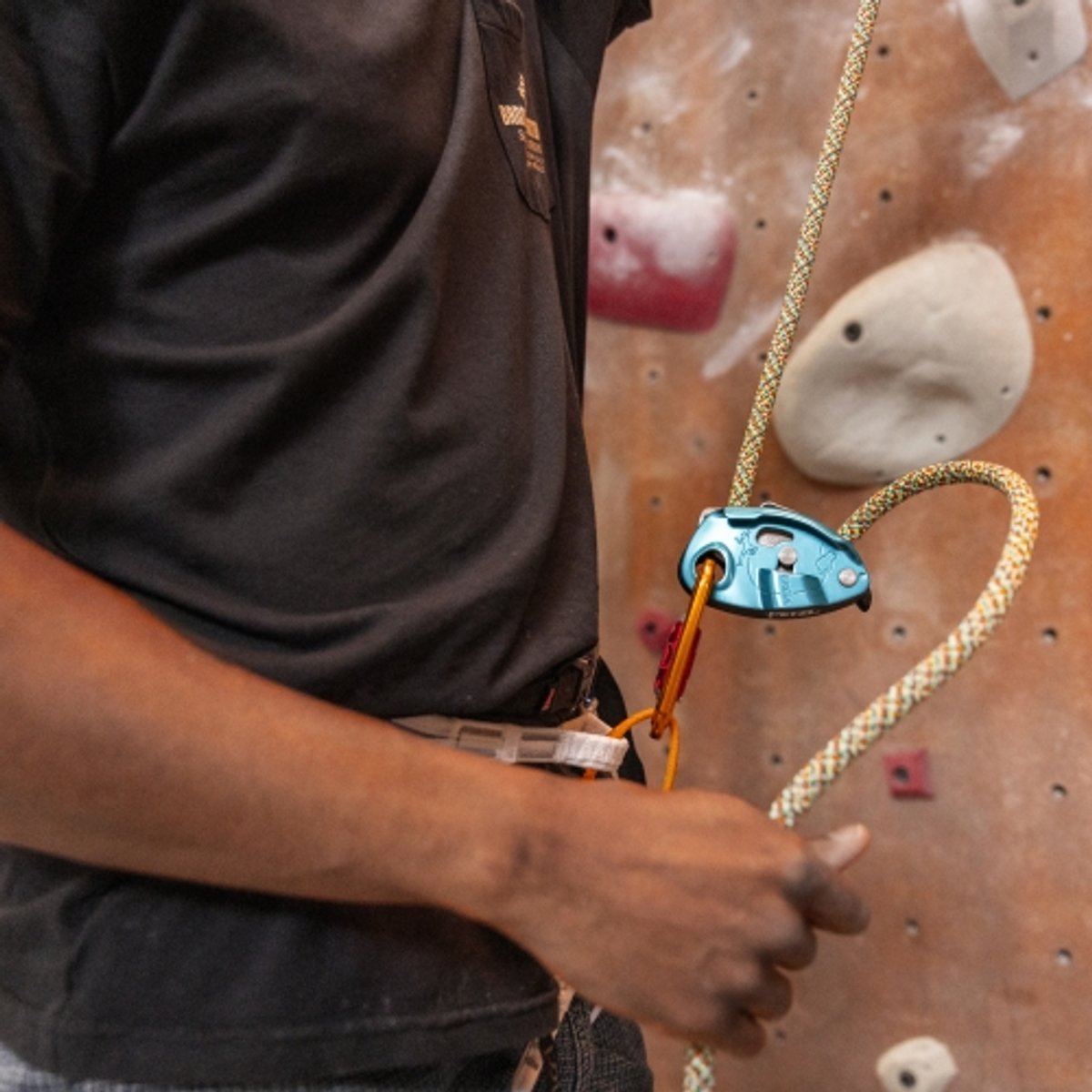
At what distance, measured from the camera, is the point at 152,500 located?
416 mm

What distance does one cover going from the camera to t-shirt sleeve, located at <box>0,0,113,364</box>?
0.36 meters

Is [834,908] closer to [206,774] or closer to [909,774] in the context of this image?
[206,774]

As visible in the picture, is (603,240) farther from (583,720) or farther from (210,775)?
Result: (210,775)

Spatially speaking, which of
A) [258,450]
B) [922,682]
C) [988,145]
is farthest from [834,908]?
[988,145]

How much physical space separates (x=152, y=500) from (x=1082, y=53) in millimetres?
699

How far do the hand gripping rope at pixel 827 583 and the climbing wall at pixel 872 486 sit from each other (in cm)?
19

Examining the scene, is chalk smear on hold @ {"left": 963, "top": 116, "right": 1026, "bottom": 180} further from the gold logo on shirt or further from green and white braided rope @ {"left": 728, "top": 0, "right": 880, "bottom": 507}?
the gold logo on shirt

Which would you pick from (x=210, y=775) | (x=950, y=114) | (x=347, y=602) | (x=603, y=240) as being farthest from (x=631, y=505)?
(x=210, y=775)

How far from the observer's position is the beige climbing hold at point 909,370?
Result: 2.56 feet

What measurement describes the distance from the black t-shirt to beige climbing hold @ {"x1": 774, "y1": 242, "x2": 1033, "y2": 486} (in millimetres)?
442

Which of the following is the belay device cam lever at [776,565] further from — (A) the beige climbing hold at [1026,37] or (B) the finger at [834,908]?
(A) the beige climbing hold at [1026,37]

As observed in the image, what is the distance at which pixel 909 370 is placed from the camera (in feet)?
2.68

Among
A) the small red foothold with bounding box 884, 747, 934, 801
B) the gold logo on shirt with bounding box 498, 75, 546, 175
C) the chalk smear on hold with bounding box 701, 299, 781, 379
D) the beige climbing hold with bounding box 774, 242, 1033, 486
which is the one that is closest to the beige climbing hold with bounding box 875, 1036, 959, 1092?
the small red foothold with bounding box 884, 747, 934, 801

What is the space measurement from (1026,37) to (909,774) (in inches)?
21.2
